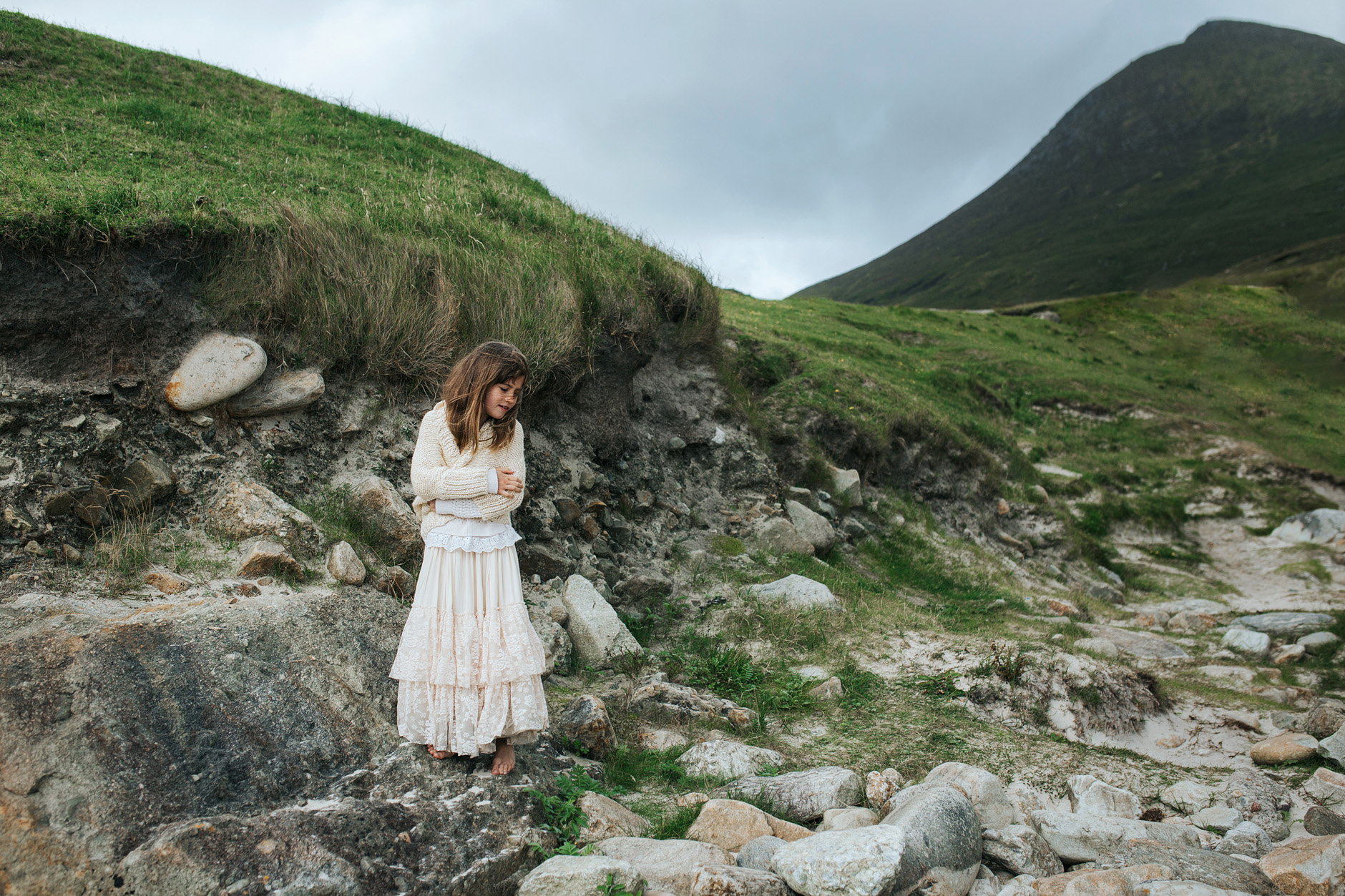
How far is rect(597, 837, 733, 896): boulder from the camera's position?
3.53 m

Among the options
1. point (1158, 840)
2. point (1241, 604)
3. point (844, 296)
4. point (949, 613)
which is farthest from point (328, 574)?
point (844, 296)

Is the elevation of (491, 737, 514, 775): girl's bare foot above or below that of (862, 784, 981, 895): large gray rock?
above

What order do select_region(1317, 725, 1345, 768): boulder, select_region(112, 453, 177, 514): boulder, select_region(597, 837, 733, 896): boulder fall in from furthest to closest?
1. select_region(1317, 725, 1345, 768): boulder
2. select_region(112, 453, 177, 514): boulder
3. select_region(597, 837, 733, 896): boulder

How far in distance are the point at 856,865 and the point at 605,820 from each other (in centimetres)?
144

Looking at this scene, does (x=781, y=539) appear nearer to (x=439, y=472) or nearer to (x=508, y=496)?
(x=508, y=496)

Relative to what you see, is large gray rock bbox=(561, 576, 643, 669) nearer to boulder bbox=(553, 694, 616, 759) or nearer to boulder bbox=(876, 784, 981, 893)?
A: boulder bbox=(553, 694, 616, 759)

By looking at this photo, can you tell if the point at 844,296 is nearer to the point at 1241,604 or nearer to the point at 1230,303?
the point at 1230,303

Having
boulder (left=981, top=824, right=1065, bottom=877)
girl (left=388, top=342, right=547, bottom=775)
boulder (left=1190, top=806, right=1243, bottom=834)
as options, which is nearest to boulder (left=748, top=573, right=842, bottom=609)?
boulder (left=1190, top=806, right=1243, bottom=834)

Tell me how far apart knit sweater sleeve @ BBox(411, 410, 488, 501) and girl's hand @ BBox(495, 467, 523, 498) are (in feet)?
0.38

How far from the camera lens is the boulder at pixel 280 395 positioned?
638 centimetres

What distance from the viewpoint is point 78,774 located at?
333 centimetres

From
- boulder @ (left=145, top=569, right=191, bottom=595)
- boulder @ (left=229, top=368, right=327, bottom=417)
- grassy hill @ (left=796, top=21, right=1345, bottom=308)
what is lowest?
boulder @ (left=145, top=569, right=191, bottom=595)

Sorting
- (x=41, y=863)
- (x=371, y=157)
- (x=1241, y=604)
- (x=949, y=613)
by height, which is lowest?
(x=1241, y=604)

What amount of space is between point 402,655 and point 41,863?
5.43 ft
